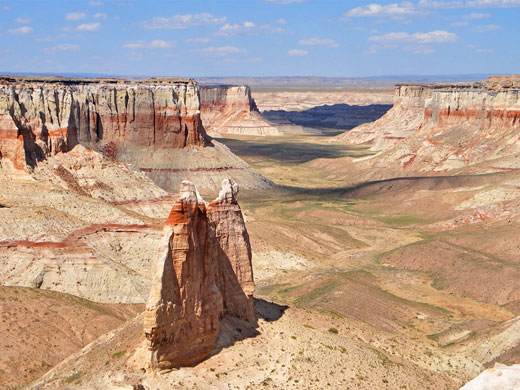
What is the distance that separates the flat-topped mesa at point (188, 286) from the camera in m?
28.7

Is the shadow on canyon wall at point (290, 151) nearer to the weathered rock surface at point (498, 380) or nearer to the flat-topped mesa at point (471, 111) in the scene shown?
the flat-topped mesa at point (471, 111)

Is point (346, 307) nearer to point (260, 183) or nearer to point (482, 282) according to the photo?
point (482, 282)

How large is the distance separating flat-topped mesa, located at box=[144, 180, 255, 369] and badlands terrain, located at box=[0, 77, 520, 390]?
281 millimetres

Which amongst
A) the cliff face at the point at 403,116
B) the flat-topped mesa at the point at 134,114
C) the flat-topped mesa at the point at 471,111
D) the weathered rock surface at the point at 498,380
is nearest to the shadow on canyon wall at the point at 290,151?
the cliff face at the point at 403,116

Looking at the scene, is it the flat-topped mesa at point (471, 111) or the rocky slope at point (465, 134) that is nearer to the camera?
the rocky slope at point (465, 134)

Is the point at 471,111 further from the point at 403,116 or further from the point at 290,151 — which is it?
the point at 290,151

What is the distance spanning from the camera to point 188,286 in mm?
30062

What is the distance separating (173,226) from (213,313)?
462 centimetres

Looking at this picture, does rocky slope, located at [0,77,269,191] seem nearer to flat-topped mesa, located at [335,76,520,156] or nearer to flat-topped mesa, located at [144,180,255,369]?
flat-topped mesa, located at [335,76,520,156]

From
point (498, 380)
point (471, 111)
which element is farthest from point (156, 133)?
point (498, 380)

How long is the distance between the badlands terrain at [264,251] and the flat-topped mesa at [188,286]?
0.92ft

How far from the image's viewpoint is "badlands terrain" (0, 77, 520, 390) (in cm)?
3359

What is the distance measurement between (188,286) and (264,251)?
38.2m

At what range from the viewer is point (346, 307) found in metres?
52.0
